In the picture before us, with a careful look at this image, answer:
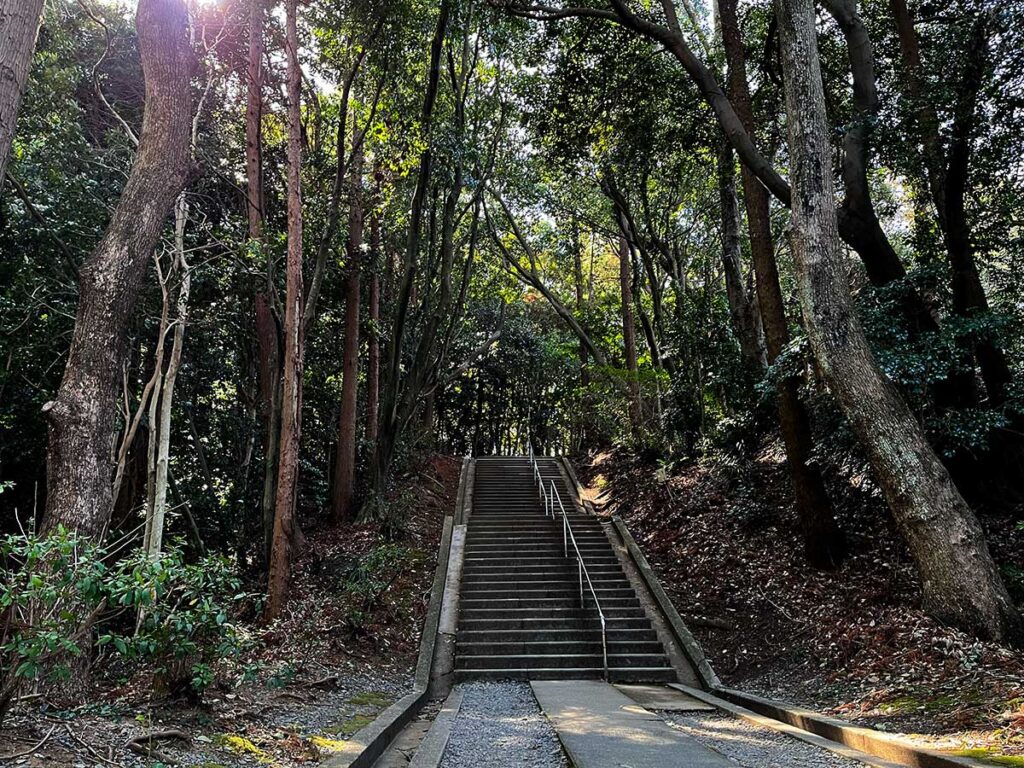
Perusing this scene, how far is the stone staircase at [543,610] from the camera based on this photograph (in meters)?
9.30

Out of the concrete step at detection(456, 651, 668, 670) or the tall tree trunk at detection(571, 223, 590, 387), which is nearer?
the concrete step at detection(456, 651, 668, 670)

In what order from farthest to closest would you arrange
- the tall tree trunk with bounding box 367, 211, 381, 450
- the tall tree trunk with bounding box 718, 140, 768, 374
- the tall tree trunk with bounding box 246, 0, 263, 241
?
1. the tall tree trunk with bounding box 367, 211, 381, 450
2. the tall tree trunk with bounding box 718, 140, 768, 374
3. the tall tree trunk with bounding box 246, 0, 263, 241

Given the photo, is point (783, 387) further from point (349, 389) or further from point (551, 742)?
point (349, 389)

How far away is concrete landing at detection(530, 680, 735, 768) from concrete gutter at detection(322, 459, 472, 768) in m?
1.49

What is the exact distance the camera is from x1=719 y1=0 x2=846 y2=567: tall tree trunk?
29.6 feet

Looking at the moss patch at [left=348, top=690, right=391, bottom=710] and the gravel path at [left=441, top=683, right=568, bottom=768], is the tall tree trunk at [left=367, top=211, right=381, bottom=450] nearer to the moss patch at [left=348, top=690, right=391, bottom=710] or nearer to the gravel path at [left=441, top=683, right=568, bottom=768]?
the moss patch at [left=348, top=690, right=391, bottom=710]

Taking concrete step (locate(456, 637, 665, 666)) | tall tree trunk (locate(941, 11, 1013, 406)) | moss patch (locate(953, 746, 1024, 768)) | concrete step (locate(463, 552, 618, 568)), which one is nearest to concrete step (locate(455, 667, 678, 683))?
concrete step (locate(456, 637, 665, 666))

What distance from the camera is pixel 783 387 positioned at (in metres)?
9.26

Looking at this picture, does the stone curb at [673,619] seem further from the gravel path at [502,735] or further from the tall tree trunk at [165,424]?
the tall tree trunk at [165,424]

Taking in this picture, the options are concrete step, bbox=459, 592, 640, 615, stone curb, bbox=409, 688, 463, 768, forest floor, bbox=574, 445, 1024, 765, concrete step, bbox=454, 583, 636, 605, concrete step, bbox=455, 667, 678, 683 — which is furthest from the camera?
concrete step, bbox=454, 583, 636, 605

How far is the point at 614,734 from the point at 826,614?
415 centimetres

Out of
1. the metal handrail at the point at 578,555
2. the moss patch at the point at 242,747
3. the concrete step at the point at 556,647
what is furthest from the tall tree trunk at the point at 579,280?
the moss patch at the point at 242,747

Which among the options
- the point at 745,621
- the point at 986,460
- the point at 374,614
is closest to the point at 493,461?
the point at 374,614

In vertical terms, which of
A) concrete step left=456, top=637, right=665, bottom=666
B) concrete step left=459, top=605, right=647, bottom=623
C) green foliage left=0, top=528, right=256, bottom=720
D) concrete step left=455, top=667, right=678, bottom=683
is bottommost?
concrete step left=455, top=667, right=678, bottom=683
